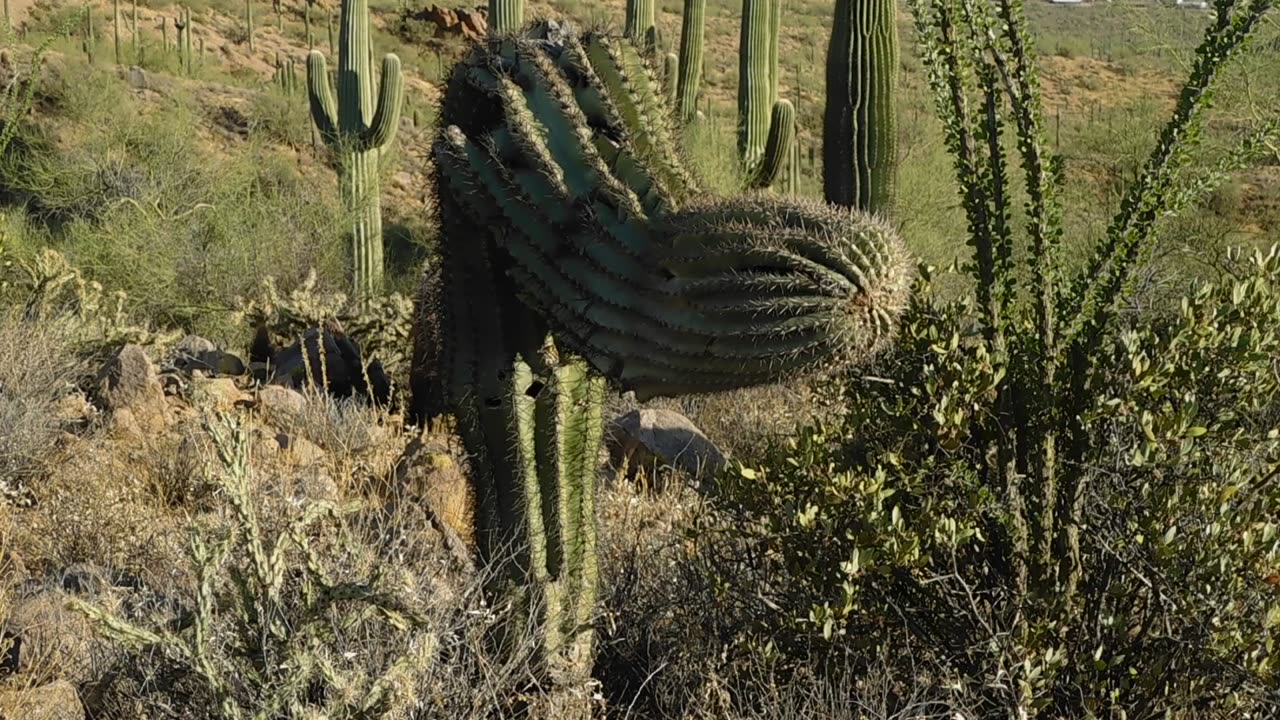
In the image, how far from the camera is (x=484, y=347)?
3449 mm

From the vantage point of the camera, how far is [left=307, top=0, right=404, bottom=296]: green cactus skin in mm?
12148

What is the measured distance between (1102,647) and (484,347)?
1769 mm

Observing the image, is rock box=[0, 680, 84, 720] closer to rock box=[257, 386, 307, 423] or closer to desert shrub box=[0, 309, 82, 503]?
desert shrub box=[0, 309, 82, 503]

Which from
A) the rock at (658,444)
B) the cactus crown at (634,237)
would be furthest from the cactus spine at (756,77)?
the cactus crown at (634,237)

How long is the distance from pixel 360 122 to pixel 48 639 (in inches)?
395

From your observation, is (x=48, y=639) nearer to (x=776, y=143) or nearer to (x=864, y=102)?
(x=864, y=102)

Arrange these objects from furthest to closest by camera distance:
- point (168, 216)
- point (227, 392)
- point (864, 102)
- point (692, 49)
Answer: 1. point (692, 49)
2. point (168, 216)
3. point (864, 102)
4. point (227, 392)

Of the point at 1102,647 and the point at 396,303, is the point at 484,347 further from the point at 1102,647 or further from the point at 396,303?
the point at 396,303

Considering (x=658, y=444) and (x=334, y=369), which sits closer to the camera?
(x=658, y=444)

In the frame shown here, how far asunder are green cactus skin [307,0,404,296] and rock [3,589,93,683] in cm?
773

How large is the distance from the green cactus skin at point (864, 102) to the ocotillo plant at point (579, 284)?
4669mm

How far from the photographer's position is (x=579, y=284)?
315 cm

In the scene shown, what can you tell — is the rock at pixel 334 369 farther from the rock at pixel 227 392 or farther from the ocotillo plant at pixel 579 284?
the ocotillo plant at pixel 579 284

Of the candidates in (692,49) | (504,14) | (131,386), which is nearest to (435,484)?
(131,386)
